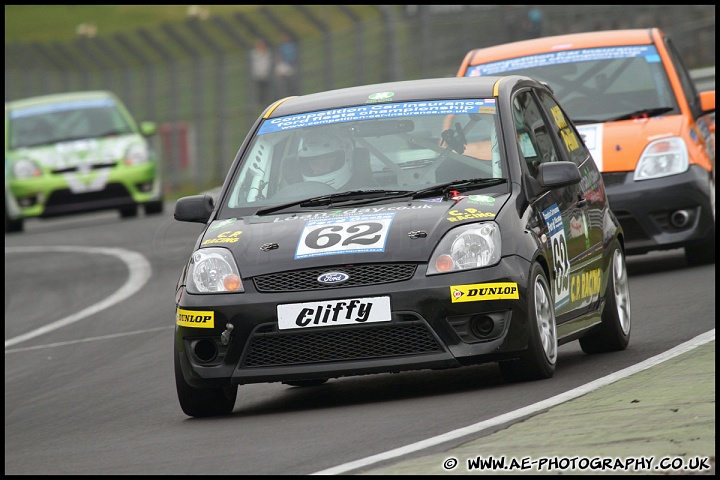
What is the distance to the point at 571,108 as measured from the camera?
543 inches

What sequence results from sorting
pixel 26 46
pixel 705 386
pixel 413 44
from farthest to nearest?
1. pixel 26 46
2. pixel 413 44
3. pixel 705 386

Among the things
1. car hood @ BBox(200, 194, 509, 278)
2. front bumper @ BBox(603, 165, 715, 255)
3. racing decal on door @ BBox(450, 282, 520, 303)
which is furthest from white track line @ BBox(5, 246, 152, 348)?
racing decal on door @ BBox(450, 282, 520, 303)

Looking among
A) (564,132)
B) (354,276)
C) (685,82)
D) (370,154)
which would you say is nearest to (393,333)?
(354,276)

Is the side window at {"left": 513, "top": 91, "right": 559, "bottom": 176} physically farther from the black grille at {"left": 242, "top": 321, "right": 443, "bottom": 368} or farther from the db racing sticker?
the db racing sticker

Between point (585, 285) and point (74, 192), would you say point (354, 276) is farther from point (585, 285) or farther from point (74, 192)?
point (74, 192)

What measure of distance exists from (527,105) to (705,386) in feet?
8.25

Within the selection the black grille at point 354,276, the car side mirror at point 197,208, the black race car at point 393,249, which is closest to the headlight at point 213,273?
the black race car at point 393,249

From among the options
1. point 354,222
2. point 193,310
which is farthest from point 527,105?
point 193,310

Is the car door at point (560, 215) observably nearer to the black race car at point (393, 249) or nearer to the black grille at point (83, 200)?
the black race car at point (393, 249)

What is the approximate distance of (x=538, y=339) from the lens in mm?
8141

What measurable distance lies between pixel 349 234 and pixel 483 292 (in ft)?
2.29

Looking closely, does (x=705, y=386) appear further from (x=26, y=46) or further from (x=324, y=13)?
(x=26, y=46)

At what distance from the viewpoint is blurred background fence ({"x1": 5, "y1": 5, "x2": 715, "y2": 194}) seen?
2939 centimetres

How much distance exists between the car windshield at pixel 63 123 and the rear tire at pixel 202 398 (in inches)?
666
